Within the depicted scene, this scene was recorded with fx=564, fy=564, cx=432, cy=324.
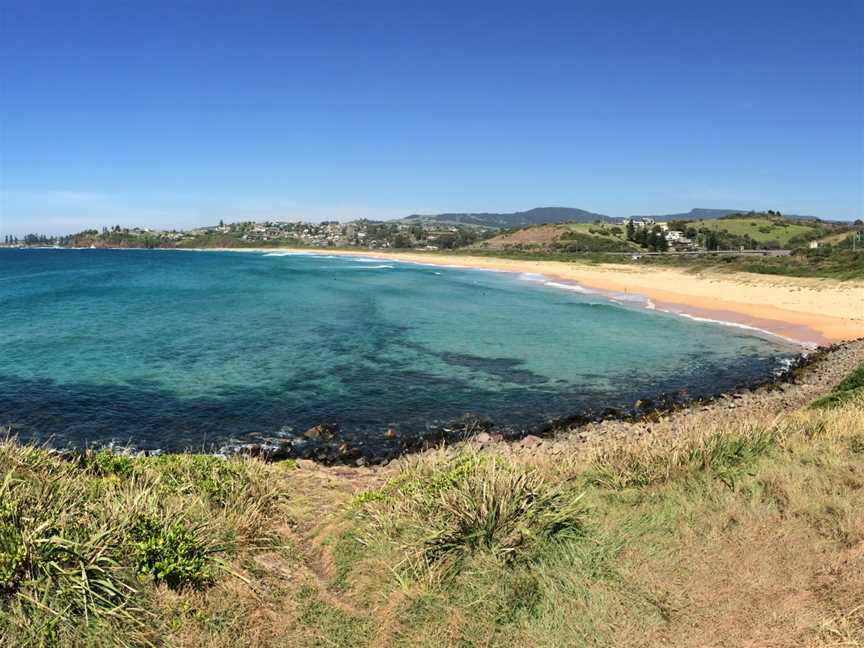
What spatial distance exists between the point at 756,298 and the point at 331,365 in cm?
3545

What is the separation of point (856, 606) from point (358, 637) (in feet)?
14.2

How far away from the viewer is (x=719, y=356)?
2517cm

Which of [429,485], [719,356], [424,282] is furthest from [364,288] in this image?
[429,485]

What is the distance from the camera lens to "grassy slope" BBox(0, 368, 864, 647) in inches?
193

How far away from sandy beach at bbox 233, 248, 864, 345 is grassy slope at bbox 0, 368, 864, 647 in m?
25.6

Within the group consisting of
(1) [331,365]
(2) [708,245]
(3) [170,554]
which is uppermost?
(2) [708,245]

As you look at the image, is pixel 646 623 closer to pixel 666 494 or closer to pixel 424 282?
pixel 666 494

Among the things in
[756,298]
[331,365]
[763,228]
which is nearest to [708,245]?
[763,228]

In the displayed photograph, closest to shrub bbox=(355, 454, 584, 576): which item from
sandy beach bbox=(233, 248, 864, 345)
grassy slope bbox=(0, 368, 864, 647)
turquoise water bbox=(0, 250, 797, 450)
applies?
grassy slope bbox=(0, 368, 864, 647)

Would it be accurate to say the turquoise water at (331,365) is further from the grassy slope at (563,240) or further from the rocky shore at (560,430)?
the grassy slope at (563,240)

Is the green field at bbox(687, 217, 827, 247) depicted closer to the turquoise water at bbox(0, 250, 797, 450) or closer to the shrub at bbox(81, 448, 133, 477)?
the turquoise water at bbox(0, 250, 797, 450)

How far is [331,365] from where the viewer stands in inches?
917

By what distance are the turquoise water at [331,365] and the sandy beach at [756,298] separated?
3384 mm

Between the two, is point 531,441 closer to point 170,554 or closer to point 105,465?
point 105,465
